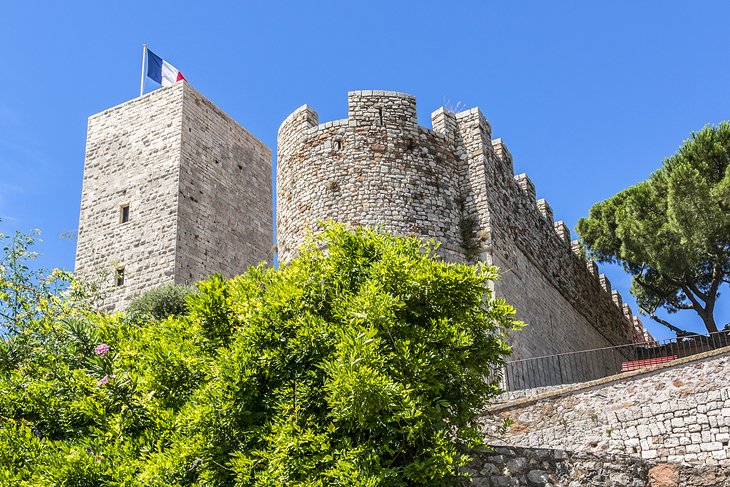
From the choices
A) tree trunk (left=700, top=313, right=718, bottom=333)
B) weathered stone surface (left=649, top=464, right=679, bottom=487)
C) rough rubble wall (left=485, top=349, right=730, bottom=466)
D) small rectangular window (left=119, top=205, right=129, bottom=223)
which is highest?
small rectangular window (left=119, top=205, right=129, bottom=223)

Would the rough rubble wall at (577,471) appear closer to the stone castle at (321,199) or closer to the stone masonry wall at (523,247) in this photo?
the stone castle at (321,199)

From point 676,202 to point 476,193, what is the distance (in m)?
7.15

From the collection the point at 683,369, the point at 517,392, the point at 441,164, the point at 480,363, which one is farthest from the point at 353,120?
the point at 480,363

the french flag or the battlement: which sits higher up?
the french flag

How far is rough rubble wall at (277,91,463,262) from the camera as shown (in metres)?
16.8

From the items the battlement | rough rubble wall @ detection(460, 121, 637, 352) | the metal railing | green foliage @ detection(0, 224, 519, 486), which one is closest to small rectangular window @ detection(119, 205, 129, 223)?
the battlement

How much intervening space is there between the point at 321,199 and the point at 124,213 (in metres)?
7.25

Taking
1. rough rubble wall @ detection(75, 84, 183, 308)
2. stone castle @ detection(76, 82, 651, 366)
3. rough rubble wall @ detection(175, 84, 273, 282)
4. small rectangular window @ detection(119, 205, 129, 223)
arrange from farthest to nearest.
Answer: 1. small rectangular window @ detection(119, 205, 129, 223)
2. rough rubble wall @ detection(175, 84, 273, 282)
3. rough rubble wall @ detection(75, 84, 183, 308)
4. stone castle @ detection(76, 82, 651, 366)

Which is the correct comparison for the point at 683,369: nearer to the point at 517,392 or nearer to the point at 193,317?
the point at 517,392

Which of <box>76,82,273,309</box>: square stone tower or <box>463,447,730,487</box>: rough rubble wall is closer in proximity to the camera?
<box>463,447,730,487</box>: rough rubble wall

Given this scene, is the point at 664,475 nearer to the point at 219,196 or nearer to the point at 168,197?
the point at 168,197

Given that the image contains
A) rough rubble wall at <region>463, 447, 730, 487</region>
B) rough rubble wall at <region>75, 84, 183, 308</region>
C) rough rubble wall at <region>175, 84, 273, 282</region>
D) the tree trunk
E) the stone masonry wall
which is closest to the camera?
rough rubble wall at <region>463, 447, 730, 487</region>

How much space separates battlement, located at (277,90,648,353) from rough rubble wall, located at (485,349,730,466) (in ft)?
13.5

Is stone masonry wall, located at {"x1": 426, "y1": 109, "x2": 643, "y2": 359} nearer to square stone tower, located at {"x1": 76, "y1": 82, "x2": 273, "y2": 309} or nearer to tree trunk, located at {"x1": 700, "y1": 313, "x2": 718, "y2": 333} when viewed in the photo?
tree trunk, located at {"x1": 700, "y1": 313, "x2": 718, "y2": 333}
